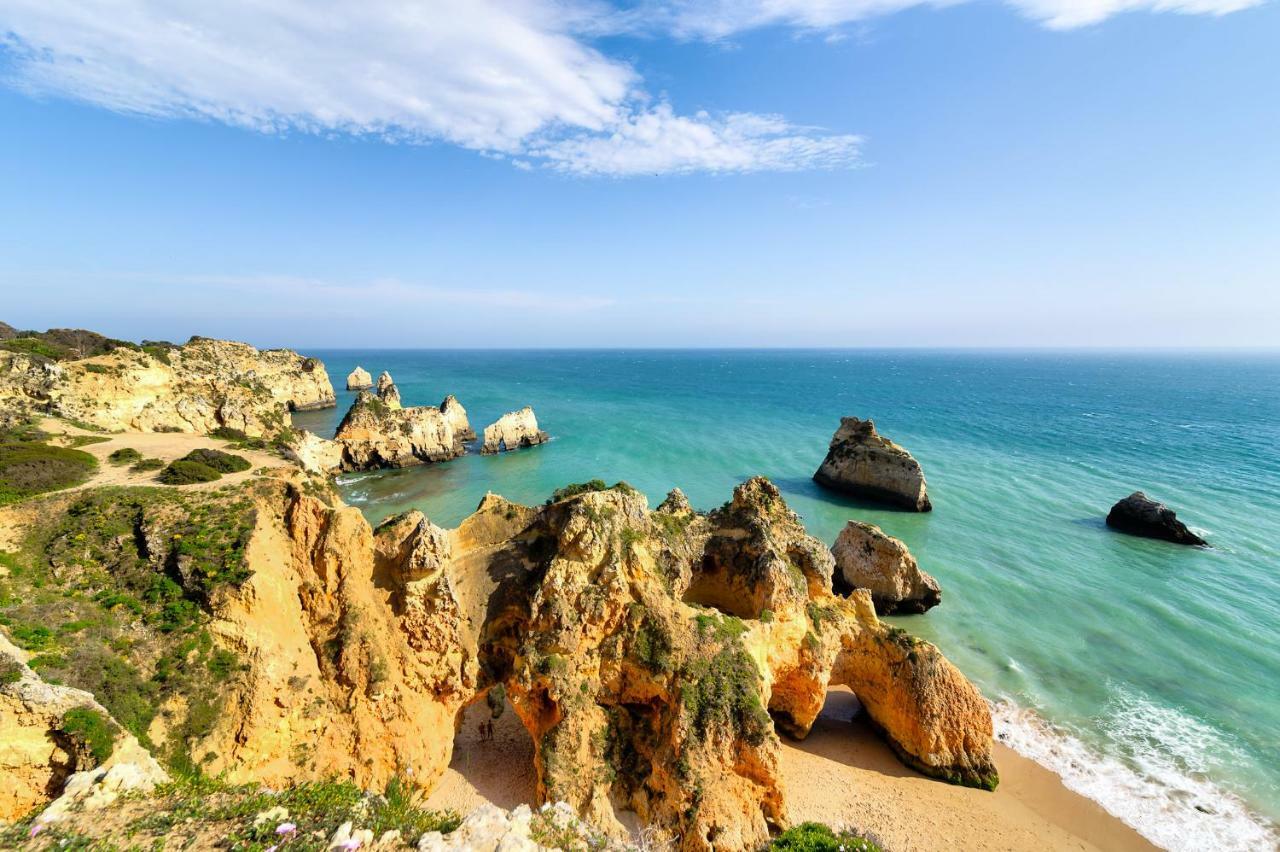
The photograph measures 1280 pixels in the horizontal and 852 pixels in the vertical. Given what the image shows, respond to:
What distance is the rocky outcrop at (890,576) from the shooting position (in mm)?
27875

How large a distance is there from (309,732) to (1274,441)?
104554 millimetres

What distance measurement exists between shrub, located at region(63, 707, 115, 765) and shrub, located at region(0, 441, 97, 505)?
12.7 m

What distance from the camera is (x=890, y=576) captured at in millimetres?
27906

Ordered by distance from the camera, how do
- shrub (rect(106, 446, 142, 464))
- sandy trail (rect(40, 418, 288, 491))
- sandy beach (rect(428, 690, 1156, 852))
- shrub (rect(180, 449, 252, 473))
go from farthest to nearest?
1. shrub (rect(106, 446, 142, 464))
2. shrub (rect(180, 449, 252, 473))
3. sandy trail (rect(40, 418, 288, 491))
4. sandy beach (rect(428, 690, 1156, 852))

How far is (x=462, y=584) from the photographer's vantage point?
17.4 meters

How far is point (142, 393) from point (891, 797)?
51.9 meters

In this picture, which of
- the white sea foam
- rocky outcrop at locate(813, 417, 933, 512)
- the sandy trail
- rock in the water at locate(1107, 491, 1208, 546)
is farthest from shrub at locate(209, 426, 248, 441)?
rock in the water at locate(1107, 491, 1208, 546)

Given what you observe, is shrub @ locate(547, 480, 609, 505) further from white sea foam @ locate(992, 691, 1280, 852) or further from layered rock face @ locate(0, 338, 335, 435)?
layered rock face @ locate(0, 338, 335, 435)

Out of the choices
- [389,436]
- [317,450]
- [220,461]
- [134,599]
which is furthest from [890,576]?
[389,436]

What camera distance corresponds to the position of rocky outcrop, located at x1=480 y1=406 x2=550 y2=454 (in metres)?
62.4

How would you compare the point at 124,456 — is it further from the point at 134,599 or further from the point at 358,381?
the point at 358,381

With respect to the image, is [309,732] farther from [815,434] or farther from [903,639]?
[815,434]

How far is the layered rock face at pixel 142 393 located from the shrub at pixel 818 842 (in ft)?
146

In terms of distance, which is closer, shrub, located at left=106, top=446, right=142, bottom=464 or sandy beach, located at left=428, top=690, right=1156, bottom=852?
sandy beach, located at left=428, top=690, right=1156, bottom=852
